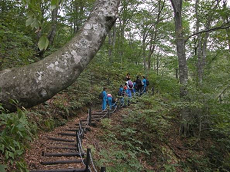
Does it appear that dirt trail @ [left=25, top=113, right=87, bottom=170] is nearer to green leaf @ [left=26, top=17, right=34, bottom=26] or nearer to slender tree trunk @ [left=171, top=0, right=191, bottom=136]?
green leaf @ [left=26, top=17, right=34, bottom=26]

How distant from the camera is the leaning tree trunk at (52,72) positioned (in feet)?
4.20

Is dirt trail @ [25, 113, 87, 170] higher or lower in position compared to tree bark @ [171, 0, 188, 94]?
lower

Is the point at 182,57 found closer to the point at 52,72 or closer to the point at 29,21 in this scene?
the point at 52,72

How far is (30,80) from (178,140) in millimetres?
11176

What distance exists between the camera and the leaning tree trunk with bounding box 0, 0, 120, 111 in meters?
1.28

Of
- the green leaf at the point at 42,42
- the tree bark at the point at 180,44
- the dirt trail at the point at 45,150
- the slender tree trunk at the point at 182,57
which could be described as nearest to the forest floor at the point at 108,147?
the dirt trail at the point at 45,150

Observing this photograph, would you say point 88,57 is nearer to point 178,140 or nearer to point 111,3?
point 111,3

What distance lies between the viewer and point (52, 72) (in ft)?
4.57

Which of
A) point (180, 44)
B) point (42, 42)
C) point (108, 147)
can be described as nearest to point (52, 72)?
point (42, 42)

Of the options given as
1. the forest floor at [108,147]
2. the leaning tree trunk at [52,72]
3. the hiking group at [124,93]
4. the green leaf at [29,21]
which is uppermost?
the green leaf at [29,21]

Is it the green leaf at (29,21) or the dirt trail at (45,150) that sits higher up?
the green leaf at (29,21)

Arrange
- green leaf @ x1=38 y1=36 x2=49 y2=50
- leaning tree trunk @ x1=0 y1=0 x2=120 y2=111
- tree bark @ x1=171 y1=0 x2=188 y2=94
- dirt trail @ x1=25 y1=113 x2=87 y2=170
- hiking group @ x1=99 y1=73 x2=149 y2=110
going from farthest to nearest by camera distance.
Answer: hiking group @ x1=99 y1=73 x2=149 y2=110
tree bark @ x1=171 y1=0 x2=188 y2=94
dirt trail @ x1=25 y1=113 x2=87 y2=170
leaning tree trunk @ x1=0 y1=0 x2=120 y2=111
green leaf @ x1=38 y1=36 x2=49 y2=50

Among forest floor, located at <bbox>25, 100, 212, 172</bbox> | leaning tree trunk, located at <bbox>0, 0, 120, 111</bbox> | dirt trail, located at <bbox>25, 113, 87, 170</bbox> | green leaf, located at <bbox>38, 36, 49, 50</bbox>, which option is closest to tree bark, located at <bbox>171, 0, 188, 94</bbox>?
forest floor, located at <bbox>25, 100, 212, 172</bbox>

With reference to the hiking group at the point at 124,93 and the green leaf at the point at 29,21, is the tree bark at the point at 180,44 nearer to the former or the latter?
the hiking group at the point at 124,93
